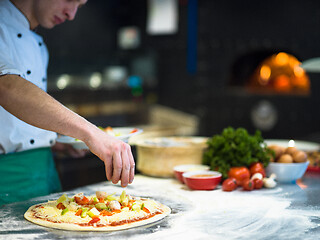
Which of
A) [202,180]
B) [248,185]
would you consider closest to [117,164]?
[202,180]

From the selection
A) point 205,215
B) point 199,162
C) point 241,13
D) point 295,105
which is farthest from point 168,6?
point 205,215

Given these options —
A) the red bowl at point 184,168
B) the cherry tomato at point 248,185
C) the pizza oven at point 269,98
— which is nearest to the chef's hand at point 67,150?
the red bowl at point 184,168

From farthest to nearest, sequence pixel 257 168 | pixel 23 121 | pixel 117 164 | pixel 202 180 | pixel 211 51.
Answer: pixel 211 51 < pixel 257 168 < pixel 202 180 < pixel 23 121 < pixel 117 164

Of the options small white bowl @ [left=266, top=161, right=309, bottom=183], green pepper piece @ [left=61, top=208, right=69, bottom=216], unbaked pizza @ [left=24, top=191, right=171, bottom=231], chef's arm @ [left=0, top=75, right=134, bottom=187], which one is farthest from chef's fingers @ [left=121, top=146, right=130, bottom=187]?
small white bowl @ [left=266, top=161, right=309, bottom=183]

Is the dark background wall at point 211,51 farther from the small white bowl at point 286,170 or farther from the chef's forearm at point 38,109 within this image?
the chef's forearm at point 38,109

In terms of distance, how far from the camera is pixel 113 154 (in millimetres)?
1550

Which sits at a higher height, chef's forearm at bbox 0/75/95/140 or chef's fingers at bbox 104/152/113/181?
chef's forearm at bbox 0/75/95/140

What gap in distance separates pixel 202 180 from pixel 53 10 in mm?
1125

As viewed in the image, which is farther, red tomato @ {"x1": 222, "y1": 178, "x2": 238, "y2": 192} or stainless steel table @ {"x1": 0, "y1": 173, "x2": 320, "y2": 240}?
red tomato @ {"x1": 222, "y1": 178, "x2": 238, "y2": 192}

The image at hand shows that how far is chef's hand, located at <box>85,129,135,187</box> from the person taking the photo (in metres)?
1.55

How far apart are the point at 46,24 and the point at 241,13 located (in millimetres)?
4653

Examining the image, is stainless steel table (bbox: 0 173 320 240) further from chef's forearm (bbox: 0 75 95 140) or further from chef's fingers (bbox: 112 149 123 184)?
chef's forearm (bbox: 0 75 95 140)

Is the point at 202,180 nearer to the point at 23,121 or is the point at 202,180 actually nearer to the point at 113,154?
the point at 113,154

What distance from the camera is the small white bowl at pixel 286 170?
2293 mm
